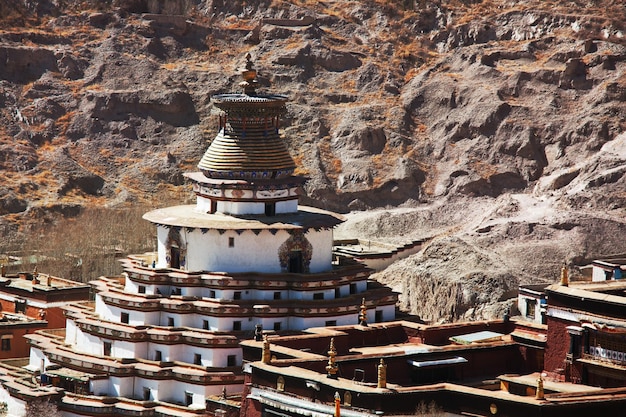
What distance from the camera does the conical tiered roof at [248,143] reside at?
78.4 metres

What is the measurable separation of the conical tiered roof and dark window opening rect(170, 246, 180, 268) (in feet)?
11.1

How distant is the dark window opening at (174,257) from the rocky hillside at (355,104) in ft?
111

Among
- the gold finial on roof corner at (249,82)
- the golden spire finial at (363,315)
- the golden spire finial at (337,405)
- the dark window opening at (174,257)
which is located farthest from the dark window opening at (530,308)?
the golden spire finial at (337,405)

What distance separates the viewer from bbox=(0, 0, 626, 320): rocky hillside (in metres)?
123

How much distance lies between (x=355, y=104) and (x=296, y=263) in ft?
196

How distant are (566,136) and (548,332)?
62.0m

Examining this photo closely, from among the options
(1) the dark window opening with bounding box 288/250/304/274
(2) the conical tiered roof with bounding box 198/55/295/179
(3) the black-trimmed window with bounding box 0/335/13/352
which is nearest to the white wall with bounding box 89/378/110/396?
(1) the dark window opening with bounding box 288/250/304/274

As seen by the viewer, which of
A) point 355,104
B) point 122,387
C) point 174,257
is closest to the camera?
point 122,387

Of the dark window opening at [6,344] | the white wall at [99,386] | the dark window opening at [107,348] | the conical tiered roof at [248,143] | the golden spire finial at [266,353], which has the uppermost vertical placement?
the conical tiered roof at [248,143]

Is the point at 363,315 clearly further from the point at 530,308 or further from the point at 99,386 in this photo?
the point at 530,308

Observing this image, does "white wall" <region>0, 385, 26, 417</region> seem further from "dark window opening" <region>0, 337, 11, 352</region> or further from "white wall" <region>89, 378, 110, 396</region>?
"dark window opening" <region>0, 337, 11, 352</region>

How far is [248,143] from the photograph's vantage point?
259 ft

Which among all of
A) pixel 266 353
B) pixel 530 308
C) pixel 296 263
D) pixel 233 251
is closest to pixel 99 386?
pixel 233 251

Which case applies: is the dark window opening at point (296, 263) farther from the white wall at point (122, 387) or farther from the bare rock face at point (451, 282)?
the bare rock face at point (451, 282)
